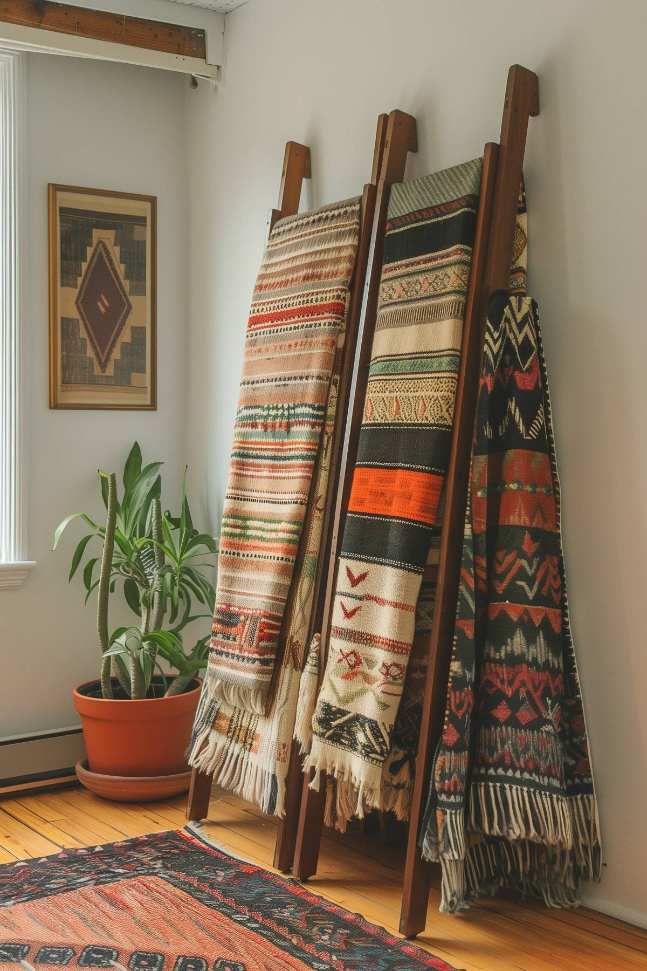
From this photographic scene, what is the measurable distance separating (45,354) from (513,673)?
1.92 m

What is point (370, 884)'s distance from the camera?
2.58 meters

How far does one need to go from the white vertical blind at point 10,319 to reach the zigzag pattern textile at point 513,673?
1.66 meters

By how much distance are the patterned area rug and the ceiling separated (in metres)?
2.49

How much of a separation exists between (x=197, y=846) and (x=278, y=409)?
1.16 meters

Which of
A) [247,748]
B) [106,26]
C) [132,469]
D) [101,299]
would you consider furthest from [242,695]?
[106,26]

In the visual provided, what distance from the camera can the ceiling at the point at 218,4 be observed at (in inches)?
130

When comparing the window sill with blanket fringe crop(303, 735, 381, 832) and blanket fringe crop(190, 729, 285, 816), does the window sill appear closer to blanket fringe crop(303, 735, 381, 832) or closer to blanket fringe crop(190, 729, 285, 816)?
blanket fringe crop(190, 729, 285, 816)

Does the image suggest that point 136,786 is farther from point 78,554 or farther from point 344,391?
point 344,391

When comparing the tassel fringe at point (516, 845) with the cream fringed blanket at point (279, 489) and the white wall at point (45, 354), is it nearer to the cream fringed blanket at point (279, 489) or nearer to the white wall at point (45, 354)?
the cream fringed blanket at point (279, 489)

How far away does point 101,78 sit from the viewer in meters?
3.49

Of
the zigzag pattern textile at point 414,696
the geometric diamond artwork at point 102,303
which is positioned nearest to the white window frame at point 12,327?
the geometric diamond artwork at point 102,303

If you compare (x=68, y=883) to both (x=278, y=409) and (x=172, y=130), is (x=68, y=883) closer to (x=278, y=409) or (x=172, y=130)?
(x=278, y=409)

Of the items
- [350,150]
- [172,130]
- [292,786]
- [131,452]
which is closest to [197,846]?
[292,786]

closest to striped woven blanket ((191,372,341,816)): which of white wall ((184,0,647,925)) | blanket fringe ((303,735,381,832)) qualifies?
blanket fringe ((303,735,381,832))
